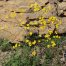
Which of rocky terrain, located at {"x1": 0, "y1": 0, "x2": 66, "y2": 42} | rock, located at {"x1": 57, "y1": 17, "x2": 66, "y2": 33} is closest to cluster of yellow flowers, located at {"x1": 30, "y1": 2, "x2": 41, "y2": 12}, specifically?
rocky terrain, located at {"x1": 0, "y1": 0, "x2": 66, "y2": 42}

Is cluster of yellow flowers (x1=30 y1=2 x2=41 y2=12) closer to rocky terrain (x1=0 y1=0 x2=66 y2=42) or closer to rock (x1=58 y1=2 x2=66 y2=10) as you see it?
rocky terrain (x1=0 y1=0 x2=66 y2=42)

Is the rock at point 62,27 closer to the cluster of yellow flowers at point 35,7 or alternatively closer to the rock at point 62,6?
the rock at point 62,6

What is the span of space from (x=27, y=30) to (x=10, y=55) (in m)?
0.79

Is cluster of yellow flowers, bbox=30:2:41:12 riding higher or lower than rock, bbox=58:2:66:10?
higher

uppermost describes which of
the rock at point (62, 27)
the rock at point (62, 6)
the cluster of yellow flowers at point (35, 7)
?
the cluster of yellow flowers at point (35, 7)

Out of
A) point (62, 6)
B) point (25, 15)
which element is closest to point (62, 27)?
point (62, 6)

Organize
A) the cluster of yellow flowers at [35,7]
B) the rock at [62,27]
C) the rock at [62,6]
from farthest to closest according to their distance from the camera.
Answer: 1. the rock at [62,27]
2. the rock at [62,6]
3. the cluster of yellow flowers at [35,7]

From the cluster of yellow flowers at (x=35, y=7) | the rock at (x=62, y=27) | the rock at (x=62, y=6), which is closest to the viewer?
the cluster of yellow flowers at (x=35, y=7)

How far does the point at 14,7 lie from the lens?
25.9 feet

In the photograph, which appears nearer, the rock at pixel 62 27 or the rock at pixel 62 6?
the rock at pixel 62 6

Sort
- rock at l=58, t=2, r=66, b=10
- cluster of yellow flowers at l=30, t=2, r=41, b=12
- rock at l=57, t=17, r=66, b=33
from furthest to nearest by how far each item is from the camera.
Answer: rock at l=57, t=17, r=66, b=33 → rock at l=58, t=2, r=66, b=10 → cluster of yellow flowers at l=30, t=2, r=41, b=12

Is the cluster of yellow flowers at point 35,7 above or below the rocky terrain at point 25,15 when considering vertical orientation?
above

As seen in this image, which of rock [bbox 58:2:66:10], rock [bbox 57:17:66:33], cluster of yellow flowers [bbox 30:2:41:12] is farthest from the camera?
rock [bbox 57:17:66:33]

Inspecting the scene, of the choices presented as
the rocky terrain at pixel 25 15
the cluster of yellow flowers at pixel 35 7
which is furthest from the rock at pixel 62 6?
the cluster of yellow flowers at pixel 35 7
